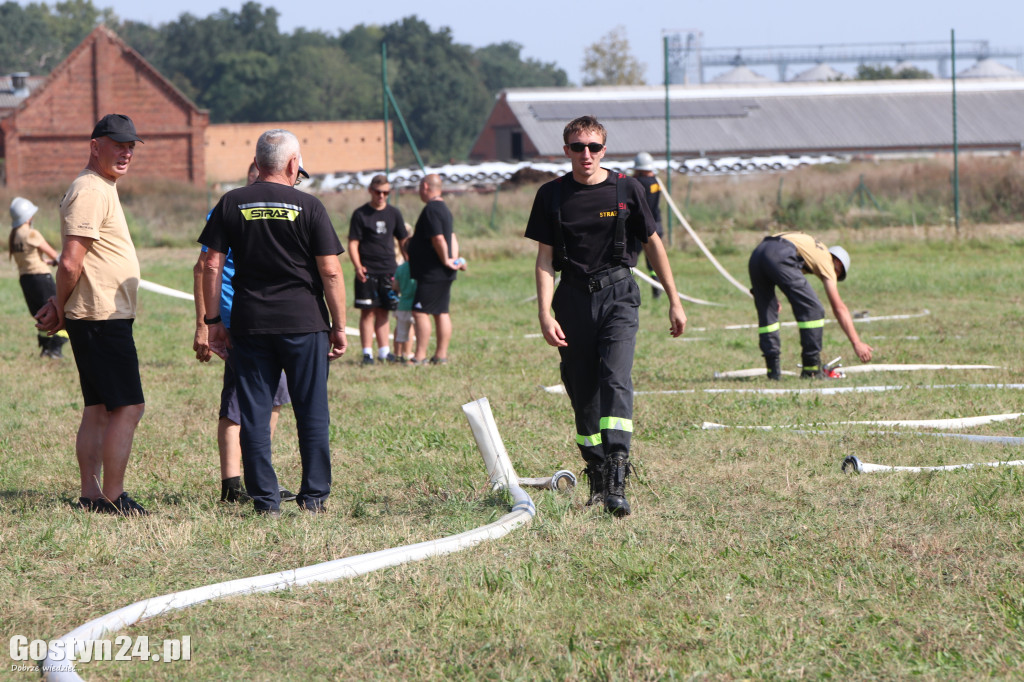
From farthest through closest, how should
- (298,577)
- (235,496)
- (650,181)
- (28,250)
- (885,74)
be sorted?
1. (885,74)
2. (650,181)
3. (28,250)
4. (235,496)
5. (298,577)

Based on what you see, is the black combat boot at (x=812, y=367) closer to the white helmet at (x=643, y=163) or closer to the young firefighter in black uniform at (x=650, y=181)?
the young firefighter in black uniform at (x=650, y=181)

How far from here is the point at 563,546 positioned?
4707mm

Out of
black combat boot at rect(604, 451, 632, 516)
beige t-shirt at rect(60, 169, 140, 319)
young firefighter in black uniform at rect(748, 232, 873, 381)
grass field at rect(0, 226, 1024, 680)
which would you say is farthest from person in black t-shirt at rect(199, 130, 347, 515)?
young firefighter in black uniform at rect(748, 232, 873, 381)

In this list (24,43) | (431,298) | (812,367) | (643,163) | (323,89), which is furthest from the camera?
(24,43)

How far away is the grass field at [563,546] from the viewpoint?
3637 mm

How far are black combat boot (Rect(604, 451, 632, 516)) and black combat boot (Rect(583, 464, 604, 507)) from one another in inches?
3.3

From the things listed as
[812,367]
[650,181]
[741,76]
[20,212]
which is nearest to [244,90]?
[741,76]

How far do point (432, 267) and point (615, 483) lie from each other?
5.63 m

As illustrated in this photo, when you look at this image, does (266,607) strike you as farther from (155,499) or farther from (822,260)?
(822,260)

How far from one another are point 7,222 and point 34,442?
24.5m

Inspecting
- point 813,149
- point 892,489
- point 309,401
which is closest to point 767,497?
point 892,489

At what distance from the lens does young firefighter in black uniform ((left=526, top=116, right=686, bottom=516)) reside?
526 cm

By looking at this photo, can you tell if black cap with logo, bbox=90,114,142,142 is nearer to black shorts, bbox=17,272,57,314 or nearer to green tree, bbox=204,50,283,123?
black shorts, bbox=17,272,57,314

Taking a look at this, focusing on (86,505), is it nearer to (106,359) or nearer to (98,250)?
(106,359)
